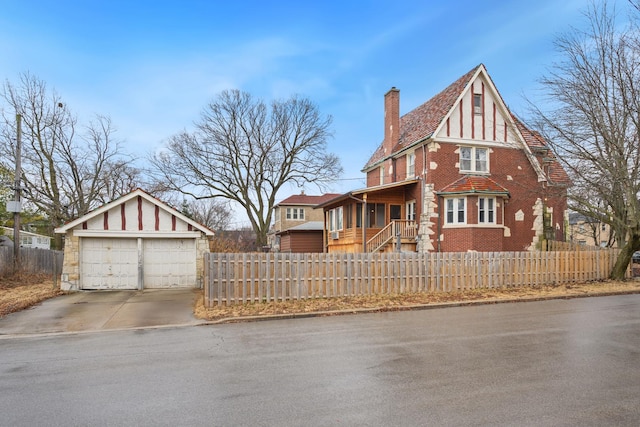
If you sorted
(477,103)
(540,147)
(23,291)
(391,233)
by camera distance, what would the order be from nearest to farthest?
(23,291)
(391,233)
(477,103)
(540,147)

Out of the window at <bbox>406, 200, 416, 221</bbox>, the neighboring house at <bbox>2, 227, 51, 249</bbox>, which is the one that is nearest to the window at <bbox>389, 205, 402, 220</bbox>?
the window at <bbox>406, 200, 416, 221</bbox>

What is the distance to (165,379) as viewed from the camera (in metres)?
5.33

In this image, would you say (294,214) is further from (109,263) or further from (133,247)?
(109,263)

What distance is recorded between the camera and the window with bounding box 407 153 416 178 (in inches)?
901

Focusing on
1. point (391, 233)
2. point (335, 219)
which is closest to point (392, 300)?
point (391, 233)

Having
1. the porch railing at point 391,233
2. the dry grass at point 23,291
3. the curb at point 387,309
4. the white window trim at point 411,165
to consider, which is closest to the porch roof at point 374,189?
the white window trim at point 411,165

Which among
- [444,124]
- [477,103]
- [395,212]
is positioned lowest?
[395,212]

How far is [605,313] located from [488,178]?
13308 mm

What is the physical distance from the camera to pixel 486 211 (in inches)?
825

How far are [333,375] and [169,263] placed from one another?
12299 millimetres

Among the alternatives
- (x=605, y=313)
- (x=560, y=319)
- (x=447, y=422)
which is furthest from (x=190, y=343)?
(x=605, y=313)

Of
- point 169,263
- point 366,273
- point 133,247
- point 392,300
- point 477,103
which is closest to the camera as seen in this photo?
point 392,300

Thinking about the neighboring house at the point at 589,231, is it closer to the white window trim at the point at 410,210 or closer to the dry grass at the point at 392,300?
the white window trim at the point at 410,210

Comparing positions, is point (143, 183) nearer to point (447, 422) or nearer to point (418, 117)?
point (418, 117)
